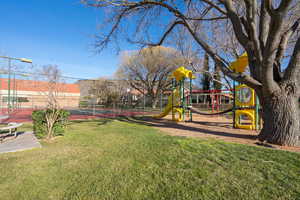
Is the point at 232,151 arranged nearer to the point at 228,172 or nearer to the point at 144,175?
the point at 228,172

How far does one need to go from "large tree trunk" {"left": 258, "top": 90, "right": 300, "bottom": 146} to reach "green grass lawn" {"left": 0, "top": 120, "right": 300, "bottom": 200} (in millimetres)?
980

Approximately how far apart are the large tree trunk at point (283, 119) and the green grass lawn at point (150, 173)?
0.98 m

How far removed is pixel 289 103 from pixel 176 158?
4068 mm

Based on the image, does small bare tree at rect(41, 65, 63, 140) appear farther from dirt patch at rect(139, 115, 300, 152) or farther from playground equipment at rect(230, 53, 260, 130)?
playground equipment at rect(230, 53, 260, 130)

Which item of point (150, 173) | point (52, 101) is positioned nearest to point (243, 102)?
point (150, 173)

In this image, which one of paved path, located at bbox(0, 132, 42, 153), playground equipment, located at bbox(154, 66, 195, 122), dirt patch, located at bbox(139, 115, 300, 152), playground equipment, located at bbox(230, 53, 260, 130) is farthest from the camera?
playground equipment, located at bbox(154, 66, 195, 122)

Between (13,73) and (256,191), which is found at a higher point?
(13,73)

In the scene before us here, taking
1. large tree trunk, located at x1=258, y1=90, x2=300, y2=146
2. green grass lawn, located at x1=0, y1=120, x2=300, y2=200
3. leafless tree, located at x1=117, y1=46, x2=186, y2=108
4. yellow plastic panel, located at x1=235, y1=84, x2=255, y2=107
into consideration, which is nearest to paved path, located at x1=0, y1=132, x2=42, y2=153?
green grass lawn, located at x1=0, y1=120, x2=300, y2=200

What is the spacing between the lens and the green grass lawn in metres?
2.38

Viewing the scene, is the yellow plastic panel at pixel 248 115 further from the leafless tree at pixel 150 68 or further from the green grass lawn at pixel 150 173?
the leafless tree at pixel 150 68

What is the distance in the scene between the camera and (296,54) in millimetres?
4703

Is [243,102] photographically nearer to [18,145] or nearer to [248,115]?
[248,115]

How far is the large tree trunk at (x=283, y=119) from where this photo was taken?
4.72 meters

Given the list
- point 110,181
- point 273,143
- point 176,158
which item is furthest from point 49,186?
point 273,143
